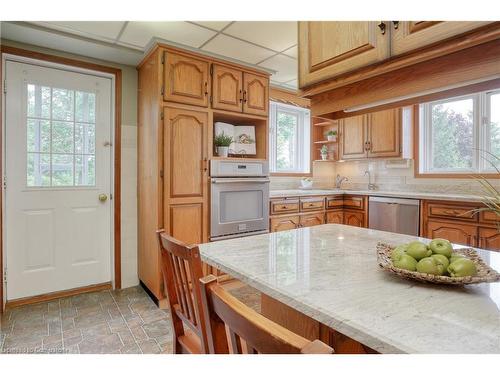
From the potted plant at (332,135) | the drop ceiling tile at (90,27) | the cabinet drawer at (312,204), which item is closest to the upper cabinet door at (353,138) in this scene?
the potted plant at (332,135)

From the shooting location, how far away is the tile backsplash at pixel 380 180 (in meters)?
3.35

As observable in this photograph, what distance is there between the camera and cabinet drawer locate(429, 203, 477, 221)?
270 cm

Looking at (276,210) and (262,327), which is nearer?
(262,327)

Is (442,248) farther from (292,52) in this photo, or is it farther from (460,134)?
(460,134)

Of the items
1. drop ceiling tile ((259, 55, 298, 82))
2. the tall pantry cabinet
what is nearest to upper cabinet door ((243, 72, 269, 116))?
the tall pantry cabinet

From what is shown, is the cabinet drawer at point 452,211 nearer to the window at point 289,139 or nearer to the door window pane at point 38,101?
the window at point 289,139

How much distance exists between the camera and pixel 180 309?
3.63 feet

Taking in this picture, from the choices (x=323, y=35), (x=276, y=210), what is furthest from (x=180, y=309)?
(x=276, y=210)

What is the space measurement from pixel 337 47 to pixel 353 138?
3169mm

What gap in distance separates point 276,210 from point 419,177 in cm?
187

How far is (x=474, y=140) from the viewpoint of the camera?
328 cm

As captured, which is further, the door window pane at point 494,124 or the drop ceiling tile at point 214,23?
the door window pane at point 494,124

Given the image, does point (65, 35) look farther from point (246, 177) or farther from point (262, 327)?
point (262, 327)

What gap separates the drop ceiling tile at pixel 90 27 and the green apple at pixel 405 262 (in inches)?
99.5
